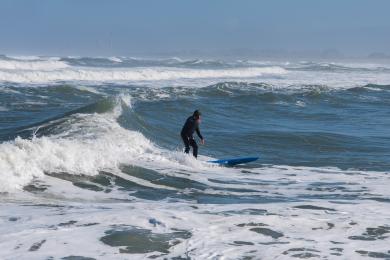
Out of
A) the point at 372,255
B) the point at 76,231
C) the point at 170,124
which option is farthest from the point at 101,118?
the point at 372,255

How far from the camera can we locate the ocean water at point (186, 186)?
7.29m

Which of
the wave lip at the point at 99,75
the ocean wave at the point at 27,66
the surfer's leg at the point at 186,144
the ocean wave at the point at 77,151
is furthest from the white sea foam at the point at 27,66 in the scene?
the surfer's leg at the point at 186,144

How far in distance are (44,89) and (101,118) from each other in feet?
44.7

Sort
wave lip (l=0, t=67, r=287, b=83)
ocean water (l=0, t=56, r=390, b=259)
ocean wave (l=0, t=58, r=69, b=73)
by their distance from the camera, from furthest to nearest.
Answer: ocean wave (l=0, t=58, r=69, b=73) < wave lip (l=0, t=67, r=287, b=83) < ocean water (l=0, t=56, r=390, b=259)

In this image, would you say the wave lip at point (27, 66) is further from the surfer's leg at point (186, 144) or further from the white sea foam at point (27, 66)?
the surfer's leg at point (186, 144)

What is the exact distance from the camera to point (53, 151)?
12508 mm

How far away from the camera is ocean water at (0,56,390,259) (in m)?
7.29

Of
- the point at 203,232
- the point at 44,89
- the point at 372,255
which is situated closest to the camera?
the point at 372,255

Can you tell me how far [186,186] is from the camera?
11.9 metres

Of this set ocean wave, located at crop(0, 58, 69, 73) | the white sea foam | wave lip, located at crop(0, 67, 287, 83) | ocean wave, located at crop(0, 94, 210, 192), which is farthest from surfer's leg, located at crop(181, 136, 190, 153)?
the white sea foam

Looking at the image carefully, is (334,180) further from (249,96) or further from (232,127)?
(249,96)

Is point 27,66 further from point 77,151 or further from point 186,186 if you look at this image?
point 186,186

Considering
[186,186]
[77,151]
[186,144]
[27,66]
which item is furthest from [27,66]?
[186,186]

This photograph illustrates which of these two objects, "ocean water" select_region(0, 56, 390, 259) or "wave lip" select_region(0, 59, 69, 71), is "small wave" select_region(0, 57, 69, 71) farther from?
"ocean water" select_region(0, 56, 390, 259)
